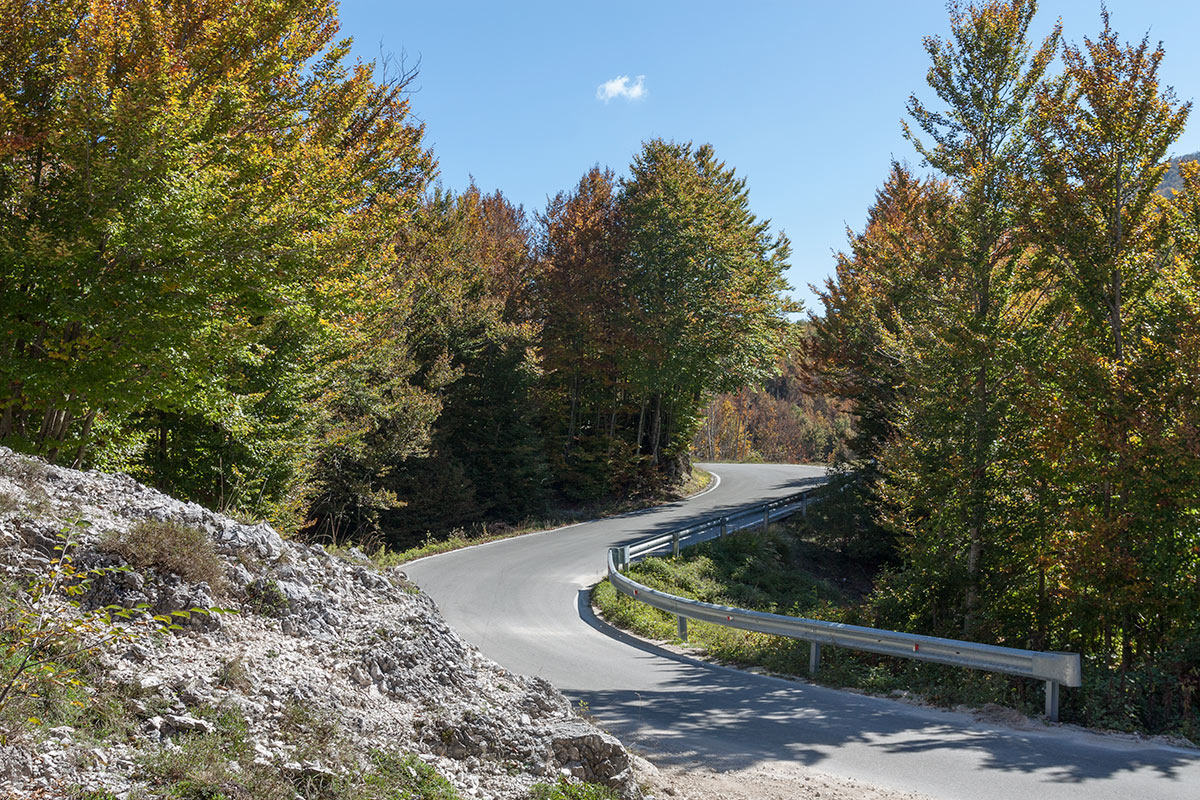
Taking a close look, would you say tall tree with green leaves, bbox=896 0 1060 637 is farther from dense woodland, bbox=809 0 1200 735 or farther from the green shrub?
the green shrub

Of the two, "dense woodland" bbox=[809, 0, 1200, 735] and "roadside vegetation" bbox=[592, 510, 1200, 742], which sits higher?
"dense woodland" bbox=[809, 0, 1200, 735]

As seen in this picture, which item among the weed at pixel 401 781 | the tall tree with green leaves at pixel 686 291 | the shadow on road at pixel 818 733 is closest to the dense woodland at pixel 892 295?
the shadow on road at pixel 818 733

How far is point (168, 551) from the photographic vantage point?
5.53 meters

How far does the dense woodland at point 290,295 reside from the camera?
9531 millimetres

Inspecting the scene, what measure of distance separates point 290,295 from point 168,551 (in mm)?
8177

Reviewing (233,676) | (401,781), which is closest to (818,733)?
(401,781)

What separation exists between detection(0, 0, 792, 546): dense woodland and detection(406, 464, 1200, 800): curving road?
610cm

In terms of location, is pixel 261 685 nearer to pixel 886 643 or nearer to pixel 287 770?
pixel 287 770

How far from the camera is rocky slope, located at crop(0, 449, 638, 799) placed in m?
3.85

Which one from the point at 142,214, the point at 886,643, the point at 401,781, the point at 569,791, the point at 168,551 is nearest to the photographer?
the point at 401,781

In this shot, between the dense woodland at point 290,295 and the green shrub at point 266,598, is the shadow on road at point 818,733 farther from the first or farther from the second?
the dense woodland at point 290,295

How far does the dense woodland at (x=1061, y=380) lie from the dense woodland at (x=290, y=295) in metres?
10.7

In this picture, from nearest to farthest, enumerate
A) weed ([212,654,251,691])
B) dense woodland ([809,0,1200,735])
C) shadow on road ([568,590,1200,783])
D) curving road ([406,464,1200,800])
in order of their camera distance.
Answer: weed ([212,654,251,691])
curving road ([406,464,1200,800])
shadow on road ([568,590,1200,783])
dense woodland ([809,0,1200,735])

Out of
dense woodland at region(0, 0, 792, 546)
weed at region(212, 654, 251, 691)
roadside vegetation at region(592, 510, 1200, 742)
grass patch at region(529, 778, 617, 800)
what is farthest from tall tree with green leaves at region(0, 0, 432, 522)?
roadside vegetation at region(592, 510, 1200, 742)
